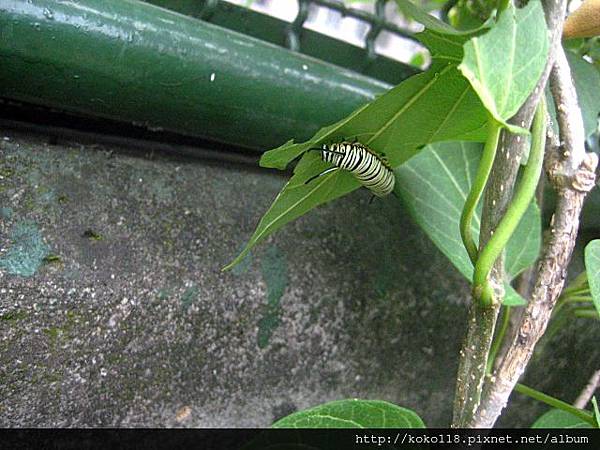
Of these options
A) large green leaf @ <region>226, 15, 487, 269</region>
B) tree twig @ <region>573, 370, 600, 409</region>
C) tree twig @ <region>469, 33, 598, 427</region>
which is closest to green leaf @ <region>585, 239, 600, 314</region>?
tree twig @ <region>469, 33, 598, 427</region>

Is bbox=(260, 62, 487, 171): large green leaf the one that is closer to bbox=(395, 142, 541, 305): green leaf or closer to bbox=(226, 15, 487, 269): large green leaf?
bbox=(226, 15, 487, 269): large green leaf

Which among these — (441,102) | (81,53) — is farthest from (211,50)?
(441,102)

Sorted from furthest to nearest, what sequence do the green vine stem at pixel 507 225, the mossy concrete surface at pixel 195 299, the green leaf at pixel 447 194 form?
1. the green leaf at pixel 447 194
2. the mossy concrete surface at pixel 195 299
3. the green vine stem at pixel 507 225

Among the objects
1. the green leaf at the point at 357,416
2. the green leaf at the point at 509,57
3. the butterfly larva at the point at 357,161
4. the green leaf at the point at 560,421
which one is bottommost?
the green leaf at the point at 560,421

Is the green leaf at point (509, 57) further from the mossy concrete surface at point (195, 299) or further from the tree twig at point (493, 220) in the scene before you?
the mossy concrete surface at point (195, 299)

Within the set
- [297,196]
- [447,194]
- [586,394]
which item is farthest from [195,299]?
[586,394]

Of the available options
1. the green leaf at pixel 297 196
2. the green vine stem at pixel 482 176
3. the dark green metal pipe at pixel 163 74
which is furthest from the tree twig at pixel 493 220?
the dark green metal pipe at pixel 163 74

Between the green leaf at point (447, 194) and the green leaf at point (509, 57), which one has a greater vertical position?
the green leaf at point (509, 57)

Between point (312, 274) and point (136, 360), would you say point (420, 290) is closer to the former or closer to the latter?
point (312, 274)
